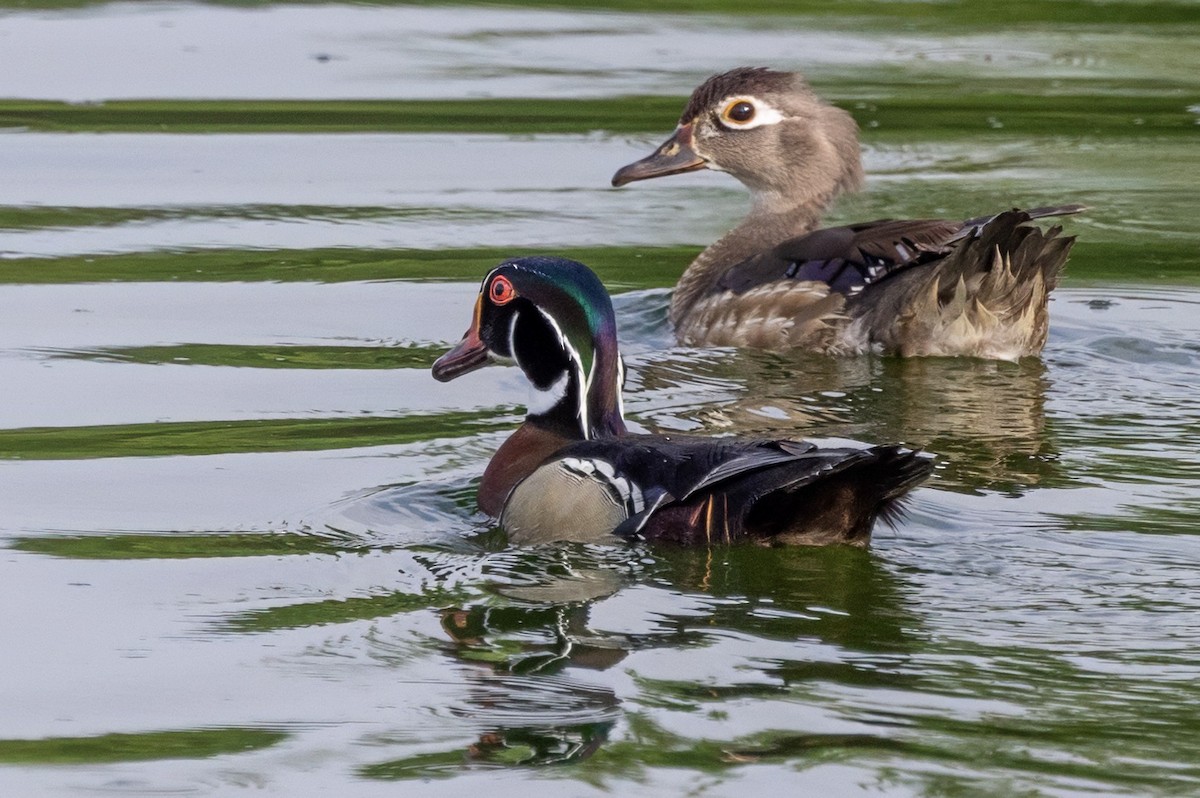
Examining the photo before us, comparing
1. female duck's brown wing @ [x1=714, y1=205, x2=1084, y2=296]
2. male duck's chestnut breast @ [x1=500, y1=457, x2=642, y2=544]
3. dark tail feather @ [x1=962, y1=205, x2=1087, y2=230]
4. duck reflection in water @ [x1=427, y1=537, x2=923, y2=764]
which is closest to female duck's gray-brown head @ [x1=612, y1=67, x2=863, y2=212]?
female duck's brown wing @ [x1=714, y1=205, x2=1084, y2=296]

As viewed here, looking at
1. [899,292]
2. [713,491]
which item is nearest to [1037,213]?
[899,292]

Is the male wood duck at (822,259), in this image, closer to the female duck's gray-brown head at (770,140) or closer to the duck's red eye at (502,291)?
the female duck's gray-brown head at (770,140)

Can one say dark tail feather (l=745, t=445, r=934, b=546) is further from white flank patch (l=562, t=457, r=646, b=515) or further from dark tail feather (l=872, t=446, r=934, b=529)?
white flank patch (l=562, t=457, r=646, b=515)

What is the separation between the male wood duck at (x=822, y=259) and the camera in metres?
10.6

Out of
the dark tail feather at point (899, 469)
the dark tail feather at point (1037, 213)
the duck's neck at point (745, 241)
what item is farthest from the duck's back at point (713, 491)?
the duck's neck at point (745, 241)

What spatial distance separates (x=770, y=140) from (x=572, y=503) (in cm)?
552

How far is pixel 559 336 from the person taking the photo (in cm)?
810

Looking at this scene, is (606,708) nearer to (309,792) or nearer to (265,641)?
(309,792)

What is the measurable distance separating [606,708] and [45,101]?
1225 centimetres

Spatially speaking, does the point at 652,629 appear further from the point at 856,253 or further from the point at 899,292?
the point at 856,253

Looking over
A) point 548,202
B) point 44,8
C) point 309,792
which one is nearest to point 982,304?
point 548,202

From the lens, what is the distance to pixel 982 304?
10.6 m

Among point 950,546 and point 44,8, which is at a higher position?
point 44,8

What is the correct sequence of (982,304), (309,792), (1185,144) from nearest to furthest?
(309,792) → (982,304) → (1185,144)
